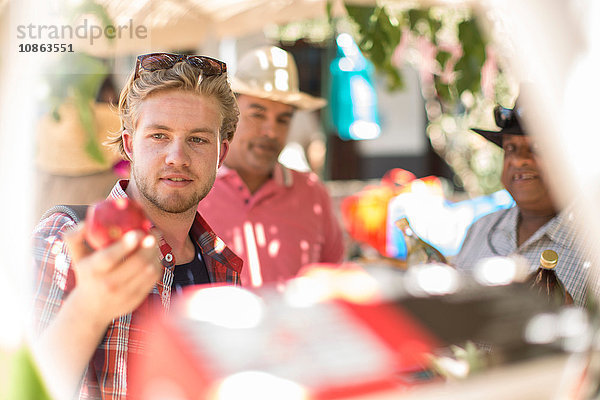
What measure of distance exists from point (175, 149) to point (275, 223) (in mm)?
1410

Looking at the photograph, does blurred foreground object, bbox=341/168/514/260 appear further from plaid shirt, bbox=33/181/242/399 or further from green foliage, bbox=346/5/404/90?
plaid shirt, bbox=33/181/242/399

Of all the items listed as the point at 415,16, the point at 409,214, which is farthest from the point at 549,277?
the point at 409,214

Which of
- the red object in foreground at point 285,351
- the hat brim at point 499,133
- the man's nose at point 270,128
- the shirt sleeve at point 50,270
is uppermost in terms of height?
the man's nose at point 270,128

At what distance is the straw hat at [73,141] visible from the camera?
141 centimetres

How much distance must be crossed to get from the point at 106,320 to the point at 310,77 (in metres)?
6.05

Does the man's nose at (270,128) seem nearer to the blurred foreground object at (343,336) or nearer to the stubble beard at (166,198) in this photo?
the stubble beard at (166,198)

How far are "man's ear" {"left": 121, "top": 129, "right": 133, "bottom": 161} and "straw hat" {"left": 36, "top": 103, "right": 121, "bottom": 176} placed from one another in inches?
6.2

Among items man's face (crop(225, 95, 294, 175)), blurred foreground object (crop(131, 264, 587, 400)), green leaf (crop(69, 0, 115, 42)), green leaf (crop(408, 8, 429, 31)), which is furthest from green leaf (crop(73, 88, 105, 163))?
green leaf (crop(408, 8, 429, 31))

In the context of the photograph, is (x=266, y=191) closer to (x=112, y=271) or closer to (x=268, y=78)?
(x=268, y=78)

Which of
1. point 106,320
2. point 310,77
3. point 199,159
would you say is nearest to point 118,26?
point 199,159

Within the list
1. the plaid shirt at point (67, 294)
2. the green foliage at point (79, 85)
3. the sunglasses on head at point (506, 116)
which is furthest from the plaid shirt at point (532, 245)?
the green foliage at point (79, 85)

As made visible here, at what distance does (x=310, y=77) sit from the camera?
667 centimetres

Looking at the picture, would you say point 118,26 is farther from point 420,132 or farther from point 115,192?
point 420,132

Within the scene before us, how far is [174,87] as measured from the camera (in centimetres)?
119
